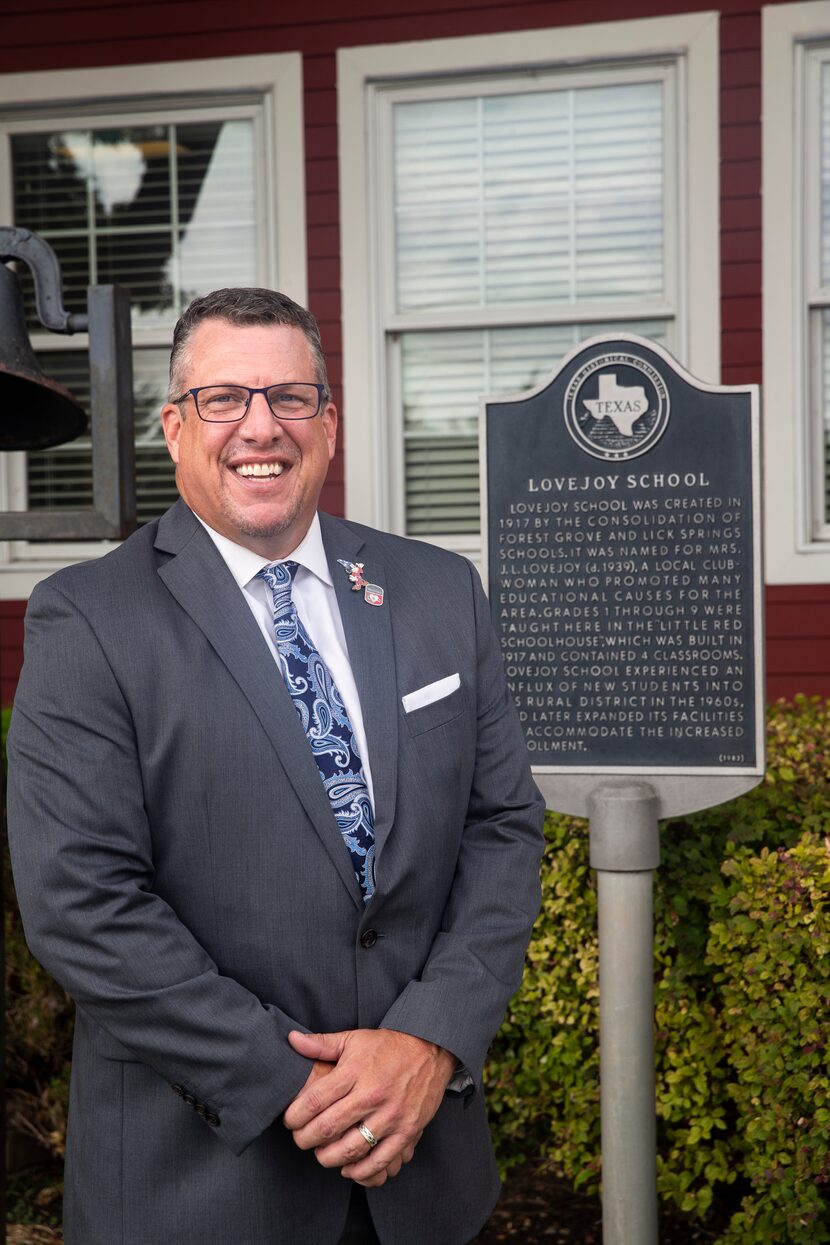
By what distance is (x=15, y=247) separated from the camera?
2428 millimetres

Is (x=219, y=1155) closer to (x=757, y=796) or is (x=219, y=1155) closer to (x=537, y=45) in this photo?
(x=757, y=796)

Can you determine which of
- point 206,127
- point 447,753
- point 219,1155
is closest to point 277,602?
point 447,753

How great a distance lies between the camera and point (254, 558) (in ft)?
6.67

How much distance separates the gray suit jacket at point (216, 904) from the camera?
68.5 inches

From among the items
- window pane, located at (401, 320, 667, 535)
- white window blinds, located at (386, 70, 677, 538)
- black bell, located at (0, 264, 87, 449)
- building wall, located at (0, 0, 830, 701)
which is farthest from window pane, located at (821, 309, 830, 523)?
black bell, located at (0, 264, 87, 449)

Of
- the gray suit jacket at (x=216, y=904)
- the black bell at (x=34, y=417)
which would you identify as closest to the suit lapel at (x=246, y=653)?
the gray suit jacket at (x=216, y=904)

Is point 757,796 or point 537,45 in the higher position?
point 537,45

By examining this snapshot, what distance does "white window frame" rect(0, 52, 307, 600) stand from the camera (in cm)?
532

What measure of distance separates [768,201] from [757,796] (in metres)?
2.76

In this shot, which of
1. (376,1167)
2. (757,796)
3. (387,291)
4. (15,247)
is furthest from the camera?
(387,291)

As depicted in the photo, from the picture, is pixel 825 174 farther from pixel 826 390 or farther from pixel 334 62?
pixel 334 62

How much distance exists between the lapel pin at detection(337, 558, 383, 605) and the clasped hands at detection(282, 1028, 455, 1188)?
0.68 m

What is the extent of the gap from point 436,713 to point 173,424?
0.64m

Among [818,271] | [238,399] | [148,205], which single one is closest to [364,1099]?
[238,399]
